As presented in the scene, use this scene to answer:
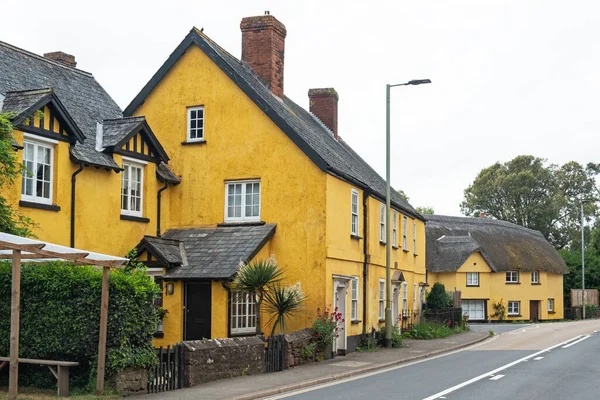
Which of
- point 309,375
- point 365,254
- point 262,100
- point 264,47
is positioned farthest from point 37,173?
point 365,254

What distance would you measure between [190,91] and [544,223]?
70832mm

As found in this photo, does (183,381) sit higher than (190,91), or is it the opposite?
(190,91)

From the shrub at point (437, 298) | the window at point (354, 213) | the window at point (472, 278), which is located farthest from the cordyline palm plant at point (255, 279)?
the window at point (472, 278)

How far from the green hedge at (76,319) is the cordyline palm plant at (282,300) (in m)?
7.07

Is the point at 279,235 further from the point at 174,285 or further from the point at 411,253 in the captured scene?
the point at 411,253

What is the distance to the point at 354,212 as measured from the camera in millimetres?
27672

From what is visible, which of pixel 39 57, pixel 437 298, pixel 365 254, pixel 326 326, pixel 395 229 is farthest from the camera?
pixel 437 298

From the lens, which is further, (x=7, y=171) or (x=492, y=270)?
(x=492, y=270)

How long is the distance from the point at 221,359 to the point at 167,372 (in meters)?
1.96

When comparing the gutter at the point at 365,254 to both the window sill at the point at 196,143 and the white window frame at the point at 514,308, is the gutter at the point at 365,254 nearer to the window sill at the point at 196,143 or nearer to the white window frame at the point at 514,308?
the window sill at the point at 196,143

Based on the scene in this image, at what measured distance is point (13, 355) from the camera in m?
13.3

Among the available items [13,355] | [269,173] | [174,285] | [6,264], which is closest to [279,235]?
[269,173]

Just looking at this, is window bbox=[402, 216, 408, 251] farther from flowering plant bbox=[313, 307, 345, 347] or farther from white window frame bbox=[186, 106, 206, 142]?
white window frame bbox=[186, 106, 206, 142]

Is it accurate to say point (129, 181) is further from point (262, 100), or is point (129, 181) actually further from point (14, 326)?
point (14, 326)
